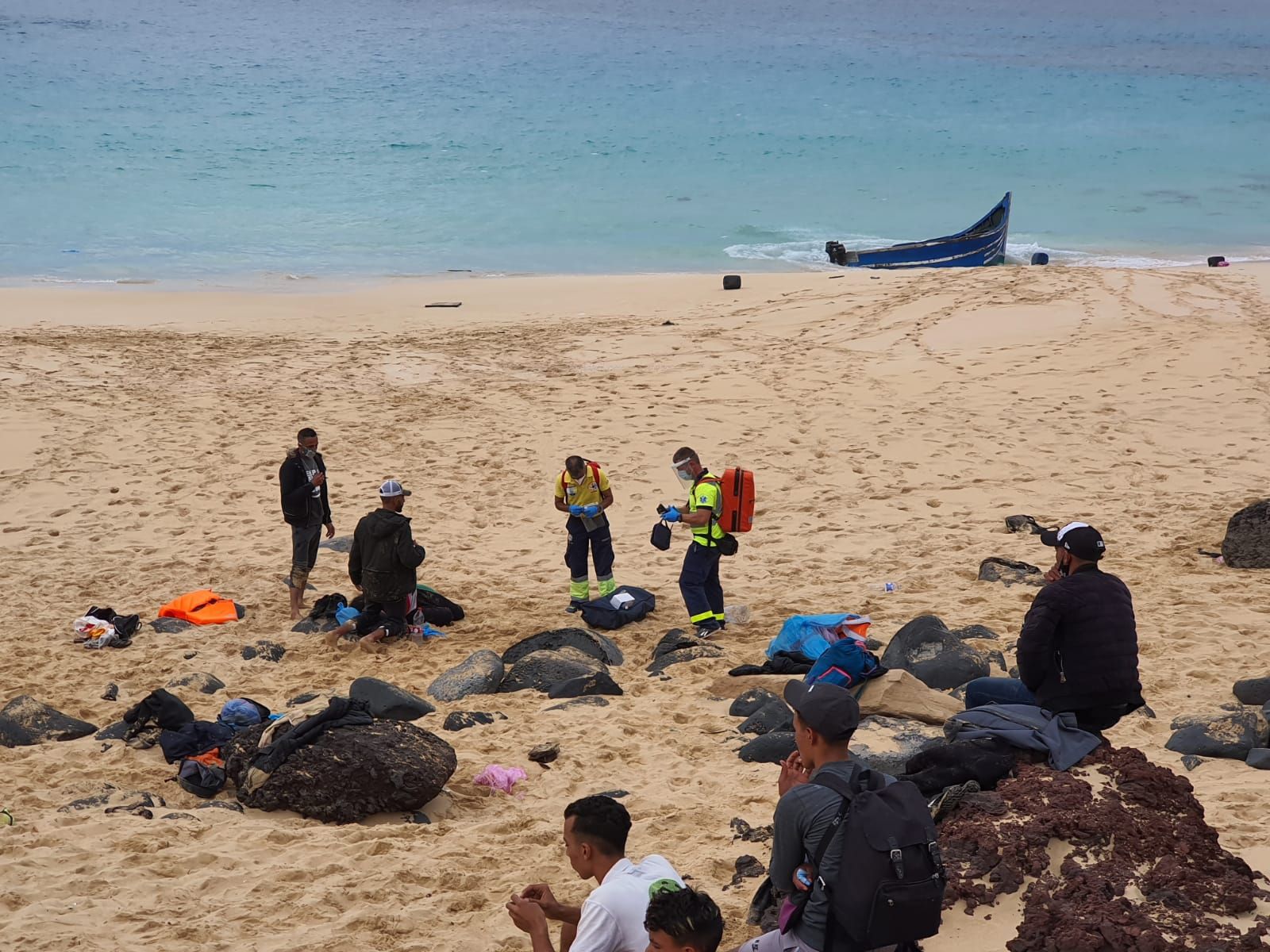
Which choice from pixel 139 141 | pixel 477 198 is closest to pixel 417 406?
pixel 477 198

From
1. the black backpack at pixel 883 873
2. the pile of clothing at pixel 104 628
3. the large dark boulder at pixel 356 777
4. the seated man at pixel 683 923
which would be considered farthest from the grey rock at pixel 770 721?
the pile of clothing at pixel 104 628

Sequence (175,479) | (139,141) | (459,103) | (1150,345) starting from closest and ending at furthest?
(175,479)
(1150,345)
(139,141)
(459,103)

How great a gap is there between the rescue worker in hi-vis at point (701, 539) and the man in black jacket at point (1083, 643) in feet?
13.6

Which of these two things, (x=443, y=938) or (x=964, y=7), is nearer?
(x=443, y=938)

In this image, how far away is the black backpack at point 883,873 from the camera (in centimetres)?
395

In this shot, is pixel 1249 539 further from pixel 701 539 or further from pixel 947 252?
pixel 947 252

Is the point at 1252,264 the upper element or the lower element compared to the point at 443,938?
upper

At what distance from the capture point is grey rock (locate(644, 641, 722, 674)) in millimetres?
9250

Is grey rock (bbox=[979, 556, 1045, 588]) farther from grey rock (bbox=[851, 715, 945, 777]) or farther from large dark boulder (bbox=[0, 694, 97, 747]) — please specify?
large dark boulder (bbox=[0, 694, 97, 747])

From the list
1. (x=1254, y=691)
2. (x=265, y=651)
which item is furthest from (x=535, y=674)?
(x=1254, y=691)

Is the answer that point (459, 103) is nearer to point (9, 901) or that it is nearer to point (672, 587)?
point (672, 587)

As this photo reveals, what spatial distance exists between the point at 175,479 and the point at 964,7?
137 meters

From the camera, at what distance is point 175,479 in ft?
46.1

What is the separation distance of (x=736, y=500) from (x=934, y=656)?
213cm
